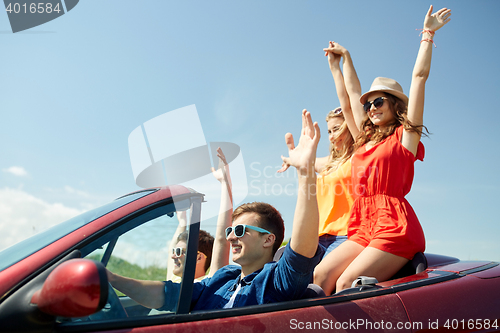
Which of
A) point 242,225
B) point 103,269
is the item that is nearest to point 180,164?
point 242,225

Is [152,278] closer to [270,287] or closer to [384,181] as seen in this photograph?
[270,287]

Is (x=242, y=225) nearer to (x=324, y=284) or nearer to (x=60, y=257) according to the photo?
(x=324, y=284)

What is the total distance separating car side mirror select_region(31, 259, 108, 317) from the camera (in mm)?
989

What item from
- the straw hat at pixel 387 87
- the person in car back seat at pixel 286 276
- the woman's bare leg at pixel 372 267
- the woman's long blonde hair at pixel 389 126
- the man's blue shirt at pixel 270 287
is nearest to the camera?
the person in car back seat at pixel 286 276

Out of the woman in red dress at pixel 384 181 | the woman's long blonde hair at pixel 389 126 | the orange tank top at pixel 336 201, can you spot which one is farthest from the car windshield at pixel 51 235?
the woman's long blonde hair at pixel 389 126

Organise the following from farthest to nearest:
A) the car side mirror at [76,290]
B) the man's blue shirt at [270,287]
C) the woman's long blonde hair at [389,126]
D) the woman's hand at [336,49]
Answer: the woman's hand at [336,49] → the woman's long blonde hair at [389,126] → the man's blue shirt at [270,287] → the car side mirror at [76,290]

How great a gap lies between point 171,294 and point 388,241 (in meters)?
1.43

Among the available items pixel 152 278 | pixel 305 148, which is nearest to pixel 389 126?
pixel 305 148

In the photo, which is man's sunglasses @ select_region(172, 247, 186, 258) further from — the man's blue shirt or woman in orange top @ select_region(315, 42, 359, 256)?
woman in orange top @ select_region(315, 42, 359, 256)

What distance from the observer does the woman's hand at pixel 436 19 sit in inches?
111

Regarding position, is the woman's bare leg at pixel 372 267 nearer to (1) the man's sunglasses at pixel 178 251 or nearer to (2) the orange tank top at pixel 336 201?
(2) the orange tank top at pixel 336 201

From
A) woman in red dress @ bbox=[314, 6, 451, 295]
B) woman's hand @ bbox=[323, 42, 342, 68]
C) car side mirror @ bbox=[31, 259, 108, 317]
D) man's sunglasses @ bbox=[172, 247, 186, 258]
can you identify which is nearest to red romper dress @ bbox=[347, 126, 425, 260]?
woman in red dress @ bbox=[314, 6, 451, 295]

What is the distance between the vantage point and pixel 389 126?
9.27 ft

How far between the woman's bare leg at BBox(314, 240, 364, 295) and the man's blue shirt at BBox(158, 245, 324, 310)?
56 cm
